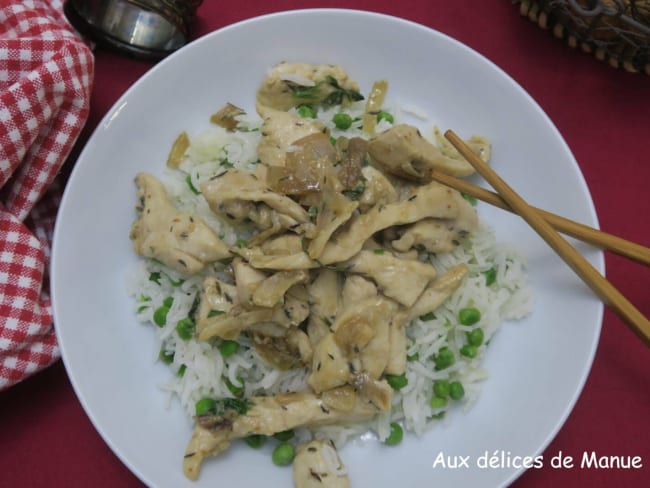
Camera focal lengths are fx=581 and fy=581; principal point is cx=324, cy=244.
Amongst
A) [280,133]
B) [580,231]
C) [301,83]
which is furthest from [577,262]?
[301,83]

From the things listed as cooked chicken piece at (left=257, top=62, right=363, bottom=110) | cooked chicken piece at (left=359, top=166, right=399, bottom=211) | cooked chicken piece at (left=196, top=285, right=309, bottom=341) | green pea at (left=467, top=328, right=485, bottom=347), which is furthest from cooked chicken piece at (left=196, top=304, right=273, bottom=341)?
cooked chicken piece at (left=257, top=62, right=363, bottom=110)

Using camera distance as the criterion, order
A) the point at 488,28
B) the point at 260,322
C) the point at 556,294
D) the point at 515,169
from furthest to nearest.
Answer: the point at 488,28 → the point at 515,169 → the point at 556,294 → the point at 260,322

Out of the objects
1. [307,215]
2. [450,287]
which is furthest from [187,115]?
[450,287]

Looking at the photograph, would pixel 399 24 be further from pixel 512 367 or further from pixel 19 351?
pixel 19 351

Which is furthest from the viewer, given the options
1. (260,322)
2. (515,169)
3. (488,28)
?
(488,28)

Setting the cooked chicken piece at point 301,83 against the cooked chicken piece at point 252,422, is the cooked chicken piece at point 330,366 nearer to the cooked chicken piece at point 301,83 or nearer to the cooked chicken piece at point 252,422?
the cooked chicken piece at point 252,422

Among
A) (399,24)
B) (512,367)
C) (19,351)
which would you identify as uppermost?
(399,24)
